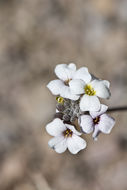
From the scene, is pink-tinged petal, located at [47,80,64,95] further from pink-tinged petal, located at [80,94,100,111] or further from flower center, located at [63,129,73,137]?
flower center, located at [63,129,73,137]

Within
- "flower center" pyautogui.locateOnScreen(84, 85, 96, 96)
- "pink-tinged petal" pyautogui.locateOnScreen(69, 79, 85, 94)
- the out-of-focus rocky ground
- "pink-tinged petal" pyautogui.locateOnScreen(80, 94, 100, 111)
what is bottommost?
the out-of-focus rocky ground

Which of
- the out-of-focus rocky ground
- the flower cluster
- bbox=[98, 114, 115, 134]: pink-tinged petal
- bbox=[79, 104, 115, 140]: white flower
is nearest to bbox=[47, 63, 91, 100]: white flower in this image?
the flower cluster

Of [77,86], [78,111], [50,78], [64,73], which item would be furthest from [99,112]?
[50,78]

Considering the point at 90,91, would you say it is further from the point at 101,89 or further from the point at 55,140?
the point at 55,140

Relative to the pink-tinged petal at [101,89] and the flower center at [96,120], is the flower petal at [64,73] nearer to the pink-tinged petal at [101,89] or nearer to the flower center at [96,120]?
the pink-tinged petal at [101,89]

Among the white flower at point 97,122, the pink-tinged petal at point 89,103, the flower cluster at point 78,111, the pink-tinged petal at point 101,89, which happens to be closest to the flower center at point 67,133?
the flower cluster at point 78,111

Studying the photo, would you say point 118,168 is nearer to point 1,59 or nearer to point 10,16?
point 1,59
